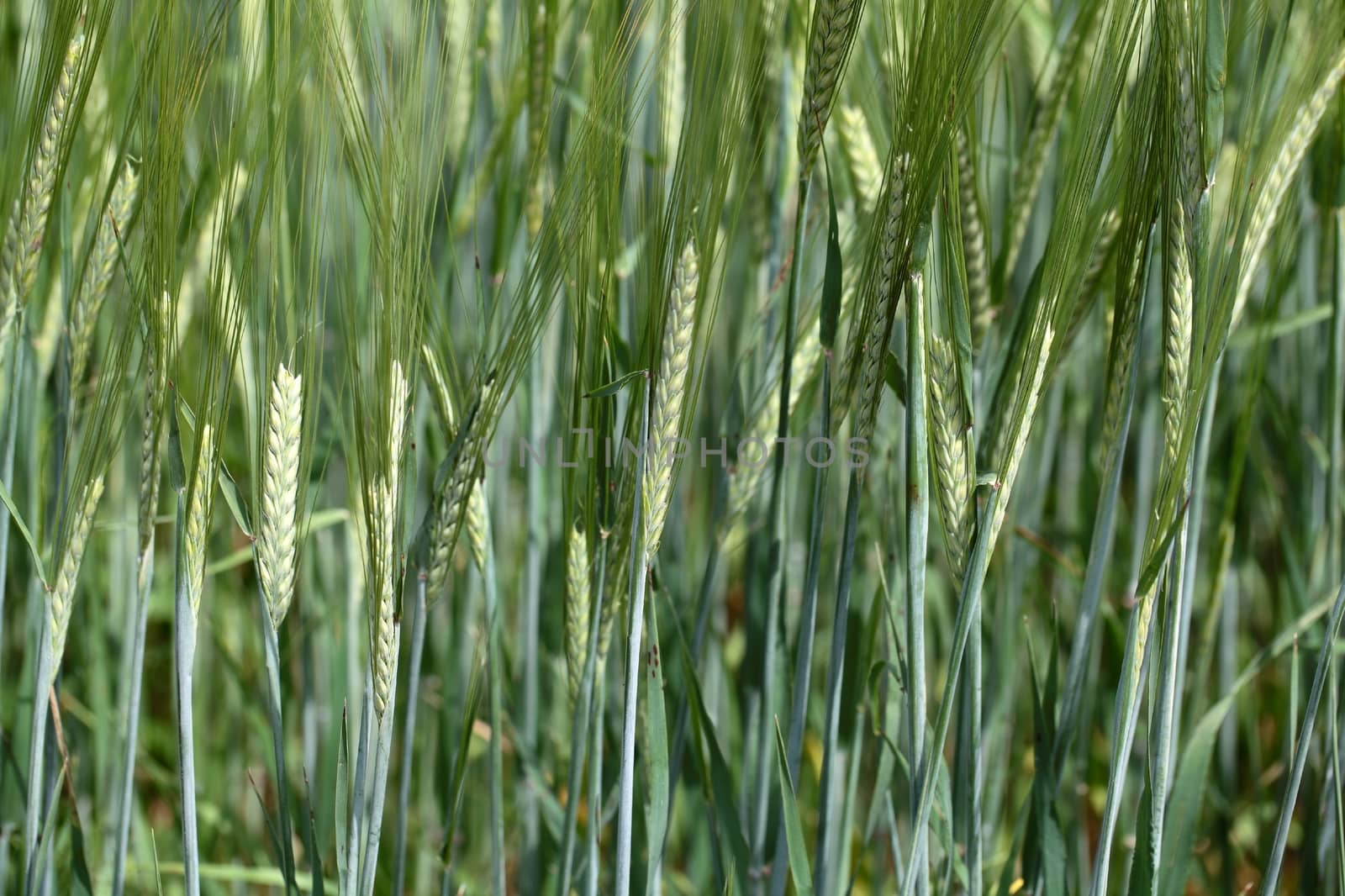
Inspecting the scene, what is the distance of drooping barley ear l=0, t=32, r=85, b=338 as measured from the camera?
2.12ft

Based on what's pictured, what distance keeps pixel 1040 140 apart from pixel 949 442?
1.08 feet

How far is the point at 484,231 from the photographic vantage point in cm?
123

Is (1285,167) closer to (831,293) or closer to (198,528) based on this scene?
(831,293)

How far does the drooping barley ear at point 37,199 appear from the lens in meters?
0.65

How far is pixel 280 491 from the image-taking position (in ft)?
1.91

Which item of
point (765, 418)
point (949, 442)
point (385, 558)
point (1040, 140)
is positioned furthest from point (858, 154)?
point (385, 558)

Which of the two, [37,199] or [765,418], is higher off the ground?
[37,199]

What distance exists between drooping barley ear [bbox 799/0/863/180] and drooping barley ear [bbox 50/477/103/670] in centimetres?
47

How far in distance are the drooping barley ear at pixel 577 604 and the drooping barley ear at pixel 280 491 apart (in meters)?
0.16

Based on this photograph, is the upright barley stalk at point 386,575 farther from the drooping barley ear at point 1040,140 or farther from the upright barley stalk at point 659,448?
the drooping barley ear at point 1040,140

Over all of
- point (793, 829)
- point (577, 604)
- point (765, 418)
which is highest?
point (765, 418)

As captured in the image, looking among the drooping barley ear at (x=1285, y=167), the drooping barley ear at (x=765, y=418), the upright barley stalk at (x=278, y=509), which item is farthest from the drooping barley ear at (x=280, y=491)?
the drooping barley ear at (x=1285, y=167)

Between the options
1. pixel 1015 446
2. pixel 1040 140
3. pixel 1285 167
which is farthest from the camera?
pixel 1040 140

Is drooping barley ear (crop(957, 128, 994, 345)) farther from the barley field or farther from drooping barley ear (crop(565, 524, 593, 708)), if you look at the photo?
drooping barley ear (crop(565, 524, 593, 708))
